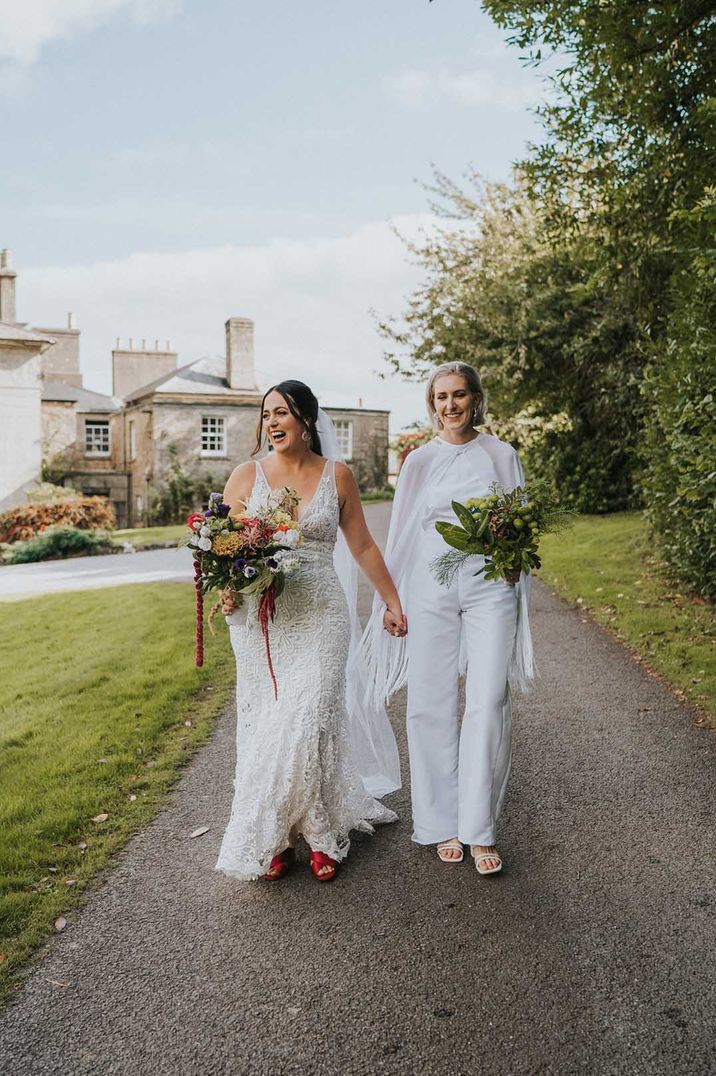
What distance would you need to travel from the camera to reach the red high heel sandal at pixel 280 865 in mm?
4180

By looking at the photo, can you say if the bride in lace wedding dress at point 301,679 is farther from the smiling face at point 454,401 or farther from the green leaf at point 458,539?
the smiling face at point 454,401

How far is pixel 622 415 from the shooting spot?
65.0 ft

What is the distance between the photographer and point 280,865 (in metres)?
4.22

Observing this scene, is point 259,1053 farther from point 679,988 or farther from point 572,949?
point 679,988

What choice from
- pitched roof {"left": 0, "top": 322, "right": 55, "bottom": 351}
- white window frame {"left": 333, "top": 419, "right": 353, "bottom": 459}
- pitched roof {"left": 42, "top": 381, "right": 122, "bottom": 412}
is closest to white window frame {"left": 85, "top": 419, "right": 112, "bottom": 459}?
pitched roof {"left": 42, "top": 381, "right": 122, "bottom": 412}

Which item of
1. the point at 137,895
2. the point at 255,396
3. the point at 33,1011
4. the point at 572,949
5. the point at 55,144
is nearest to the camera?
the point at 33,1011

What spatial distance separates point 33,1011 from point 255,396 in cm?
3742

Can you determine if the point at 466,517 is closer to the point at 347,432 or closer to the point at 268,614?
the point at 268,614

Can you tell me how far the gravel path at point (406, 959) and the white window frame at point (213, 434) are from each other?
113ft

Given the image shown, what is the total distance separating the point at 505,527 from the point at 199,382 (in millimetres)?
36954

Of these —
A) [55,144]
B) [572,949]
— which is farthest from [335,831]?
[55,144]

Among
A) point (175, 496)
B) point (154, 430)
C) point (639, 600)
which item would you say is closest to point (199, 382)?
point (154, 430)

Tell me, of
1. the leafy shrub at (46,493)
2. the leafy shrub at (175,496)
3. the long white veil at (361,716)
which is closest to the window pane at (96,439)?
the leafy shrub at (175,496)

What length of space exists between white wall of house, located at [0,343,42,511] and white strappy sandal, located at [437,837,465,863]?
90.0ft
